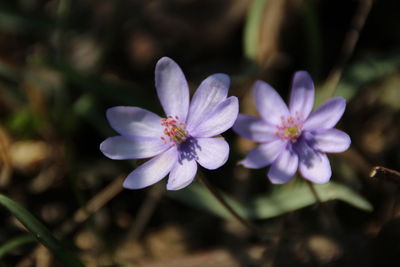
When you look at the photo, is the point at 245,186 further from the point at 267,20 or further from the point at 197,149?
the point at 267,20

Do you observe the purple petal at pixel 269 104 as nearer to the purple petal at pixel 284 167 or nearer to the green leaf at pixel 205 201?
the purple petal at pixel 284 167

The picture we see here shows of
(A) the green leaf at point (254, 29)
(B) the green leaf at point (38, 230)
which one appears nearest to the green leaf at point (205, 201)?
(B) the green leaf at point (38, 230)

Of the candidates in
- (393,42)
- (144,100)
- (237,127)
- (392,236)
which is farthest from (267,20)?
(392,236)

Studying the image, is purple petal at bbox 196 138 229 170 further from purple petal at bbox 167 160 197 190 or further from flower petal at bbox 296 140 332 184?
flower petal at bbox 296 140 332 184

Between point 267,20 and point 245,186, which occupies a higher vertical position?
point 267,20

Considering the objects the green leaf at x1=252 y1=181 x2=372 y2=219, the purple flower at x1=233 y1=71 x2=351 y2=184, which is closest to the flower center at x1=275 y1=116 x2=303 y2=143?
A: the purple flower at x1=233 y1=71 x2=351 y2=184
